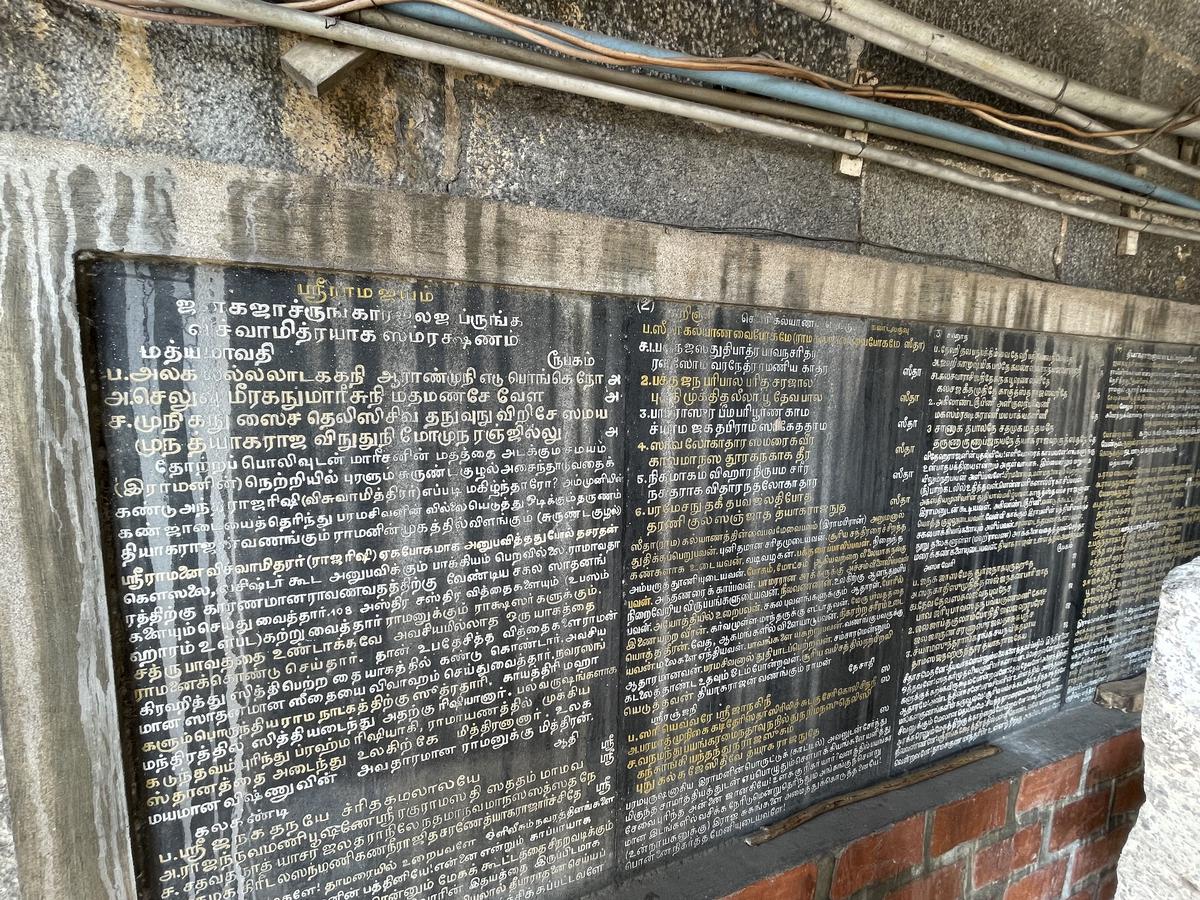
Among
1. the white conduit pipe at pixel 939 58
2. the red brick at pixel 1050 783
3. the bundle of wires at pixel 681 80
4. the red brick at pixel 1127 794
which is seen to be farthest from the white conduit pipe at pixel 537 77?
the red brick at pixel 1127 794

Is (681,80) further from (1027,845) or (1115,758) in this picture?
(1115,758)

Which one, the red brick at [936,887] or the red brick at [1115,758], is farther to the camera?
the red brick at [1115,758]

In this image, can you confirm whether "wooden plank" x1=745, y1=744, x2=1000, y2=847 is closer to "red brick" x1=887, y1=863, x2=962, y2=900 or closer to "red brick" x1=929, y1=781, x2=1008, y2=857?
"red brick" x1=929, y1=781, x2=1008, y2=857

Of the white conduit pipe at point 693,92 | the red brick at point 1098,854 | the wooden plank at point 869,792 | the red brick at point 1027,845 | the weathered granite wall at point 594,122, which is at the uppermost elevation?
the white conduit pipe at point 693,92

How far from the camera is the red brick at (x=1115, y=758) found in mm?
2439

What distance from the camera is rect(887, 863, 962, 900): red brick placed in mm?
2010

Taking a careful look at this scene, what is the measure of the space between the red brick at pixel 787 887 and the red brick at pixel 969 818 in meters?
0.58

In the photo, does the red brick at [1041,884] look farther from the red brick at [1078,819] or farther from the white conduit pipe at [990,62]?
the white conduit pipe at [990,62]

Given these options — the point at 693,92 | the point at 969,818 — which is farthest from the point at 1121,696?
the point at 693,92

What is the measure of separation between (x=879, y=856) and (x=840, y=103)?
2257mm

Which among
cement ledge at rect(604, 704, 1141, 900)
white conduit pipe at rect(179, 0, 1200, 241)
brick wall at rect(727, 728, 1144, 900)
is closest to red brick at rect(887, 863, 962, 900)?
brick wall at rect(727, 728, 1144, 900)

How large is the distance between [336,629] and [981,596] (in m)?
2.20

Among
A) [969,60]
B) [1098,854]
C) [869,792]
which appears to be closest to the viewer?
[969,60]

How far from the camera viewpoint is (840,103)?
1.51 meters
